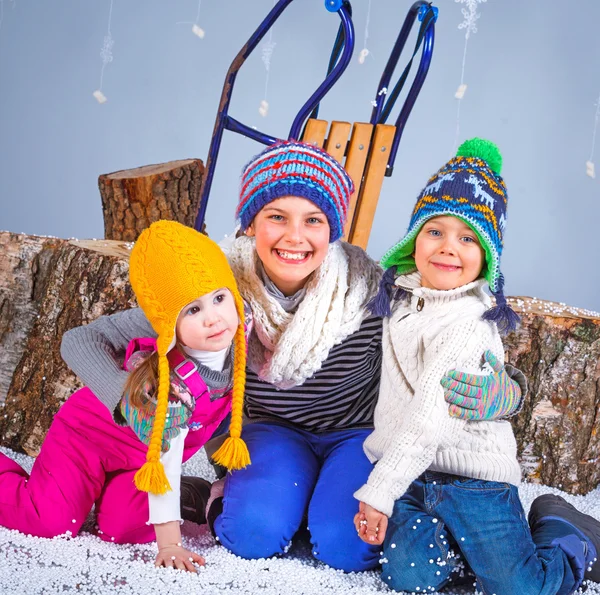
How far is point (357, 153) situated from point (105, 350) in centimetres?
93

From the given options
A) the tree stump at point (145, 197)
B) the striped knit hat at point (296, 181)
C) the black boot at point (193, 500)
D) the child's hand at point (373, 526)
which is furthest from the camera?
the tree stump at point (145, 197)

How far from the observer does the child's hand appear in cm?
131

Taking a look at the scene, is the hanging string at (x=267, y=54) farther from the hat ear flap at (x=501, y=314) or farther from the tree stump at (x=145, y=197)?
the hat ear flap at (x=501, y=314)

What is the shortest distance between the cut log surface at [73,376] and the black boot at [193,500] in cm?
40

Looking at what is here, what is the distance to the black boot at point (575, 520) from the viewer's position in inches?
54.3

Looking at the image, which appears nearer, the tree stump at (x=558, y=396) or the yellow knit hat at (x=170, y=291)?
the yellow knit hat at (x=170, y=291)

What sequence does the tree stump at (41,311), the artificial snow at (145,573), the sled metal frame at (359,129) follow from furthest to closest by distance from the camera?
1. the sled metal frame at (359,129)
2. the tree stump at (41,311)
3. the artificial snow at (145,573)

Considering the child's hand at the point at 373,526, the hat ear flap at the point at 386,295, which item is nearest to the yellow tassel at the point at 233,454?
the child's hand at the point at 373,526

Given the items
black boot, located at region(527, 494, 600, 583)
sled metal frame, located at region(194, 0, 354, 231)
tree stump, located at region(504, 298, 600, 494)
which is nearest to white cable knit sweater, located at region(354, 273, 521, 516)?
black boot, located at region(527, 494, 600, 583)

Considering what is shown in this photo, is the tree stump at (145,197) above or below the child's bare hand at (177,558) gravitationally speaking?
above

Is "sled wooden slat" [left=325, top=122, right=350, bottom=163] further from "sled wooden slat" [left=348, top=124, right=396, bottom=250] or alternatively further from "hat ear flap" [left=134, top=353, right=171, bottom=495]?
"hat ear flap" [left=134, top=353, right=171, bottom=495]

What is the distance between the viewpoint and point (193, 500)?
159 cm

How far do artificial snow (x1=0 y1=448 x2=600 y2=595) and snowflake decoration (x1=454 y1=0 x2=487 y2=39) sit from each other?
8.41 ft

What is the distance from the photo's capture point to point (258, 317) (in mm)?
1480
